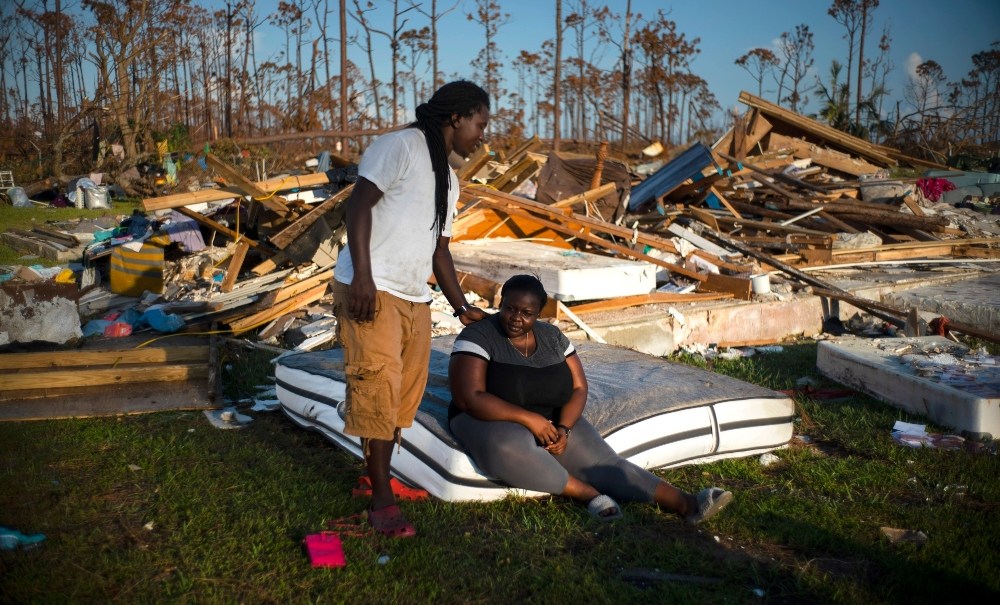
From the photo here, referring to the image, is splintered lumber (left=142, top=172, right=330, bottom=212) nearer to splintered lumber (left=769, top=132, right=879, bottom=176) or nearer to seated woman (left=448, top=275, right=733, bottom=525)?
seated woman (left=448, top=275, right=733, bottom=525)

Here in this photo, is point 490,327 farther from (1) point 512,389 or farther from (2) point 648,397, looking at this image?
(2) point 648,397

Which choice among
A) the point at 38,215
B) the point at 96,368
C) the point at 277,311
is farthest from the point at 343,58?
the point at 96,368

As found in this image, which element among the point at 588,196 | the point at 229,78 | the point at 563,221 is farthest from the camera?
the point at 229,78

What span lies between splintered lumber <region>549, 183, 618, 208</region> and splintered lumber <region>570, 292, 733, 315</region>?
202 centimetres

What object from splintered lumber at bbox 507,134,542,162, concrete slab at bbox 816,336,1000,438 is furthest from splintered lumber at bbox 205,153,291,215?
concrete slab at bbox 816,336,1000,438

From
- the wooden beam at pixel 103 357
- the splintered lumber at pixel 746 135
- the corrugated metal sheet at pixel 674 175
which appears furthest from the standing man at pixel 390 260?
the splintered lumber at pixel 746 135

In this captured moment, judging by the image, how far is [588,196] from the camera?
945 centimetres

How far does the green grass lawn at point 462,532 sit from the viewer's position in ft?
8.93

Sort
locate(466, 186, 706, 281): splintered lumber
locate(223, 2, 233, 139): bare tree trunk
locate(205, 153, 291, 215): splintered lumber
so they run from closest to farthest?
locate(205, 153, 291, 215): splintered lumber
locate(466, 186, 706, 281): splintered lumber
locate(223, 2, 233, 139): bare tree trunk

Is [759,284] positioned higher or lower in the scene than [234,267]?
lower

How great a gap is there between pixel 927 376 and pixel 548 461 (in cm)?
299

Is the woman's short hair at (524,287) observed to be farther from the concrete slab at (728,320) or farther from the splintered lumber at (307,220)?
the splintered lumber at (307,220)

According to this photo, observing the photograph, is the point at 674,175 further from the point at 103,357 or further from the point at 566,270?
the point at 103,357

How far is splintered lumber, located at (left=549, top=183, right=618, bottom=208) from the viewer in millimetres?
9086
